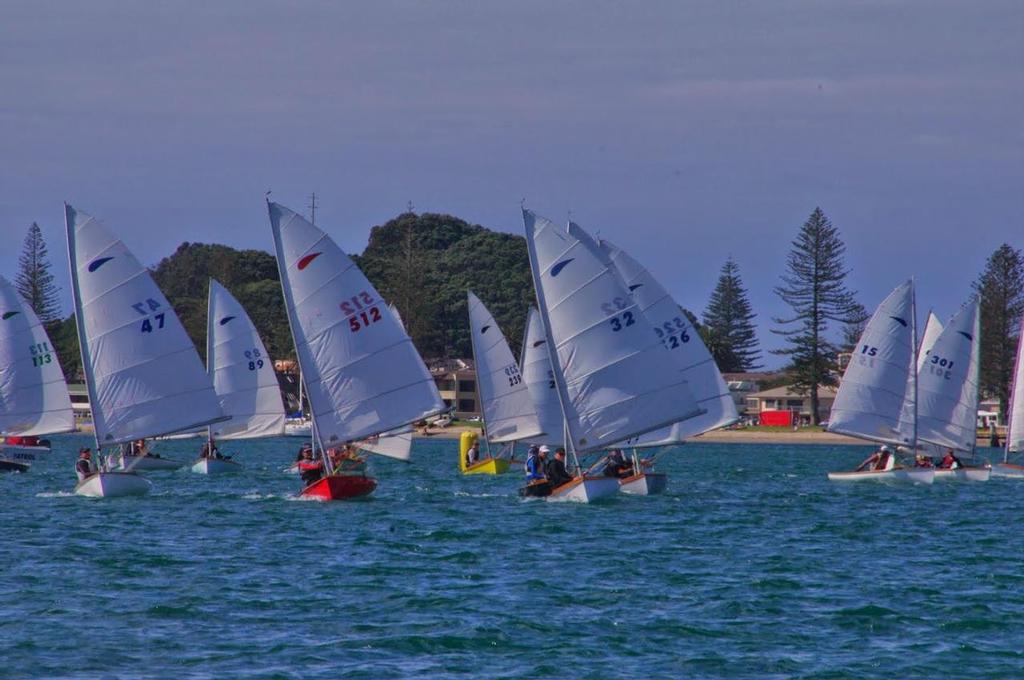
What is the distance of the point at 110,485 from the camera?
39.1 meters

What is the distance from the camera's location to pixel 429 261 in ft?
497

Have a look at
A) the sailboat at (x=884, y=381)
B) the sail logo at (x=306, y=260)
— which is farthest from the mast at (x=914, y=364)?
the sail logo at (x=306, y=260)

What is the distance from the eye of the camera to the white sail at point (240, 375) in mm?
59375

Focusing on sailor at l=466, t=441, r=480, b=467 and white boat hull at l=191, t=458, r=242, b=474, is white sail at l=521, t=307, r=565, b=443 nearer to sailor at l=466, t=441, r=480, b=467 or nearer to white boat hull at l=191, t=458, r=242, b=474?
sailor at l=466, t=441, r=480, b=467

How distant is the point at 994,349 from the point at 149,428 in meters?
75.4

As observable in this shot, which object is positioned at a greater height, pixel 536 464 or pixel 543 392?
pixel 543 392

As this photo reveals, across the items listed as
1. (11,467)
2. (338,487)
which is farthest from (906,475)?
(11,467)

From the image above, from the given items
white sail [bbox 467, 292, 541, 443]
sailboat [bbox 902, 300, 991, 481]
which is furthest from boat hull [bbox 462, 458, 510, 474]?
sailboat [bbox 902, 300, 991, 481]

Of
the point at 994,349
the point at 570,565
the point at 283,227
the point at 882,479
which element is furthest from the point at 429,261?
the point at 570,565

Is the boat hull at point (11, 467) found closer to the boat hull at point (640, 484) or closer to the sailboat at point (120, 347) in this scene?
the sailboat at point (120, 347)

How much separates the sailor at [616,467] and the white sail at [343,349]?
5.12 meters

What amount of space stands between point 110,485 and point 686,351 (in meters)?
16.6

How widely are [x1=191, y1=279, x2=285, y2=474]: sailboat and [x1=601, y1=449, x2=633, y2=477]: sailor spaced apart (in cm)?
2070

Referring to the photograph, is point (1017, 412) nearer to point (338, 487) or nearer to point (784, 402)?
point (338, 487)
